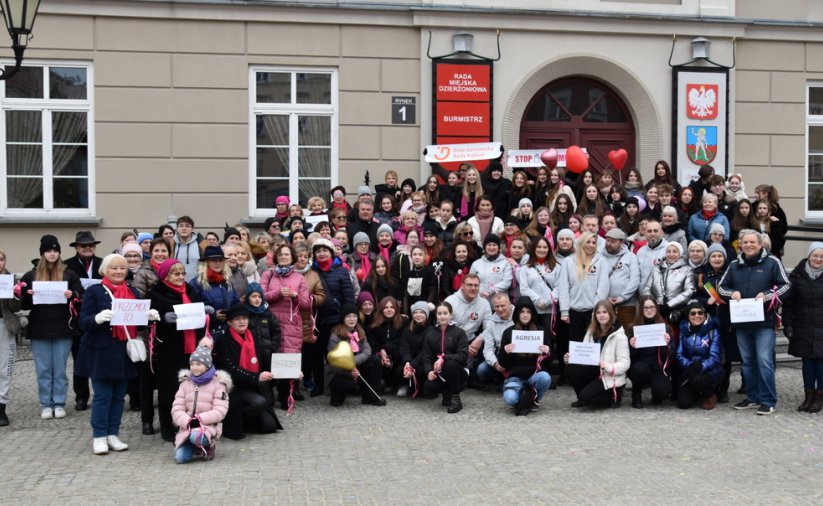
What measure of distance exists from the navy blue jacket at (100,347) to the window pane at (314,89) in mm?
7133

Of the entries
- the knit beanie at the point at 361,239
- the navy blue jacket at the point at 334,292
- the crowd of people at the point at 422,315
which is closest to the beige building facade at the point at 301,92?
the crowd of people at the point at 422,315

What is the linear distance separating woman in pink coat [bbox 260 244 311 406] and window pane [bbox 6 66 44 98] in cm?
611

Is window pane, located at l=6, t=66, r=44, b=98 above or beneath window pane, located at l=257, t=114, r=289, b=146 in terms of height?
above

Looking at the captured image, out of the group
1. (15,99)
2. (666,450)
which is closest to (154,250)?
(666,450)

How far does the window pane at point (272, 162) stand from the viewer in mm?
15367

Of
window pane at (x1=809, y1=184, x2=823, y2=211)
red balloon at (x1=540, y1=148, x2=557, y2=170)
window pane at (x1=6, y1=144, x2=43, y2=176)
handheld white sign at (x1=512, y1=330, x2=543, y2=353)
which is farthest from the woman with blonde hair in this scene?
window pane at (x1=809, y1=184, x2=823, y2=211)

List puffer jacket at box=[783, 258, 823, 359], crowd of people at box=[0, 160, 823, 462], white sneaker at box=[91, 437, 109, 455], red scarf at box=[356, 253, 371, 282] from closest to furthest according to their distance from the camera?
1. white sneaker at box=[91, 437, 109, 455]
2. crowd of people at box=[0, 160, 823, 462]
3. puffer jacket at box=[783, 258, 823, 359]
4. red scarf at box=[356, 253, 371, 282]

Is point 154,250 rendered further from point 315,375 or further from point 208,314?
point 315,375

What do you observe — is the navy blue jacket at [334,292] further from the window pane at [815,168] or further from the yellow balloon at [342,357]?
the window pane at [815,168]

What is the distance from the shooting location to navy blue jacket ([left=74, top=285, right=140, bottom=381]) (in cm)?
867

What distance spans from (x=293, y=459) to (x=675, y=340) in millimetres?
4609

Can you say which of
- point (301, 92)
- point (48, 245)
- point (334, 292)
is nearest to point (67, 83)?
point (301, 92)

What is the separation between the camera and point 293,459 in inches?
330

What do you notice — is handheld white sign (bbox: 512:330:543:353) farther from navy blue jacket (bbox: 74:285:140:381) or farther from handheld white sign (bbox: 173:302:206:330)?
navy blue jacket (bbox: 74:285:140:381)
